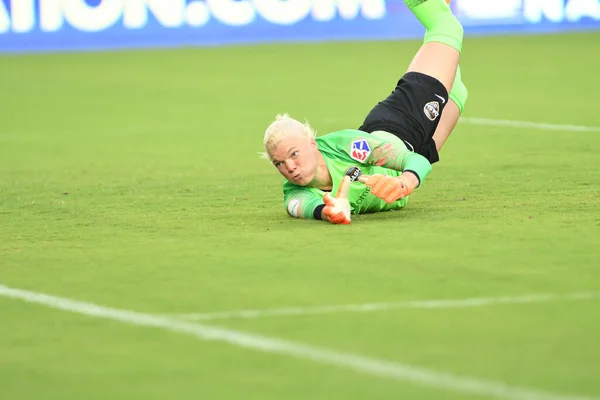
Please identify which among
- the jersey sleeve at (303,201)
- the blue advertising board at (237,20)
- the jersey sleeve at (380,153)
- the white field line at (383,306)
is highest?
the blue advertising board at (237,20)

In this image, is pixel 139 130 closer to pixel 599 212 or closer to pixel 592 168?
pixel 592 168

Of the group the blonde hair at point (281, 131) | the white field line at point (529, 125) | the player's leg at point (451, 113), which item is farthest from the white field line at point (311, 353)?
the white field line at point (529, 125)

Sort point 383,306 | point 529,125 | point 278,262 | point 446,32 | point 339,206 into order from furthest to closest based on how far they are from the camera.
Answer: point 529,125, point 446,32, point 339,206, point 278,262, point 383,306

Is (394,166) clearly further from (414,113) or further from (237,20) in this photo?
(237,20)

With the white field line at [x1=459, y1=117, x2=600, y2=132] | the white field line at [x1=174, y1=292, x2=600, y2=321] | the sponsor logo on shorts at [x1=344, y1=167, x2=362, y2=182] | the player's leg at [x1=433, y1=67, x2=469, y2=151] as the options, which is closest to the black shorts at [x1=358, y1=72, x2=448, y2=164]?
the player's leg at [x1=433, y1=67, x2=469, y2=151]

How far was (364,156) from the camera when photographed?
6488 mm

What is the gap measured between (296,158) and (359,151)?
364mm

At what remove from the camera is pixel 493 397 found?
11.4ft

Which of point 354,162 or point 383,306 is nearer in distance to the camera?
point 383,306

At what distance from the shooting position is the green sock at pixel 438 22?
7605 millimetres

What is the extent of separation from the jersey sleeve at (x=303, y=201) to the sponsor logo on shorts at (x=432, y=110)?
1.06m

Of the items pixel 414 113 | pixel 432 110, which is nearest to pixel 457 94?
pixel 432 110

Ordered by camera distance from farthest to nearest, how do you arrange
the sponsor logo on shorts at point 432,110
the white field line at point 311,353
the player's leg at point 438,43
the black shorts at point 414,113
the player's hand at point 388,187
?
the player's leg at point 438,43 < the sponsor logo on shorts at point 432,110 < the black shorts at point 414,113 < the player's hand at point 388,187 < the white field line at point 311,353

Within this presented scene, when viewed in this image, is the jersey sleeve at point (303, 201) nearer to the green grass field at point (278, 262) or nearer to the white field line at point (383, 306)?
the green grass field at point (278, 262)
